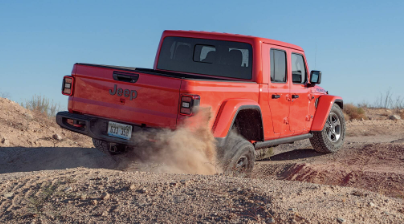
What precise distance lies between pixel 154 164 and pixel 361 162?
158 inches

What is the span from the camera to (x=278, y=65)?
20.0 feet

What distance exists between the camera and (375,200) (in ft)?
12.5

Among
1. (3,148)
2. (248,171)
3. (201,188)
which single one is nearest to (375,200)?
(201,188)

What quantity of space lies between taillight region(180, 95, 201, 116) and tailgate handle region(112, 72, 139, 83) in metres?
0.67

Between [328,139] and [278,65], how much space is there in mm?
2593

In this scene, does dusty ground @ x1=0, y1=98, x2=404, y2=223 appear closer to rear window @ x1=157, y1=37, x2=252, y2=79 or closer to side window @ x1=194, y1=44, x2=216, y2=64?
rear window @ x1=157, y1=37, x2=252, y2=79

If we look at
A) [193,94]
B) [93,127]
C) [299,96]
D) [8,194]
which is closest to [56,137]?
[93,127]

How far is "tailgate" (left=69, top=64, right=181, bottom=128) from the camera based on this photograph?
4.66m

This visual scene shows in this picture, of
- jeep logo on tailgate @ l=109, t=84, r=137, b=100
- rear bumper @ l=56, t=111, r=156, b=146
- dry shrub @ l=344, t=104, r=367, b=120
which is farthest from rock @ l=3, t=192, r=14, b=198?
dry shrub @ l=344, t=104, r=367, b=120

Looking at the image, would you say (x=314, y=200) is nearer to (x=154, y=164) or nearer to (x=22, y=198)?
(x=154, y=164)

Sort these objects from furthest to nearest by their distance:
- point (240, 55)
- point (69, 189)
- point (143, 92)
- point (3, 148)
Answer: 1. point (3, 148)
2. point (240, 55)
3. point (143, 92)
4. point (69, 189)

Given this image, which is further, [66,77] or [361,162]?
[361,162]

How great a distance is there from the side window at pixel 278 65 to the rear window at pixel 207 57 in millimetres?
467

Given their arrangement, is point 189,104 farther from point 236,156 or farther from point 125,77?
point 236,156
